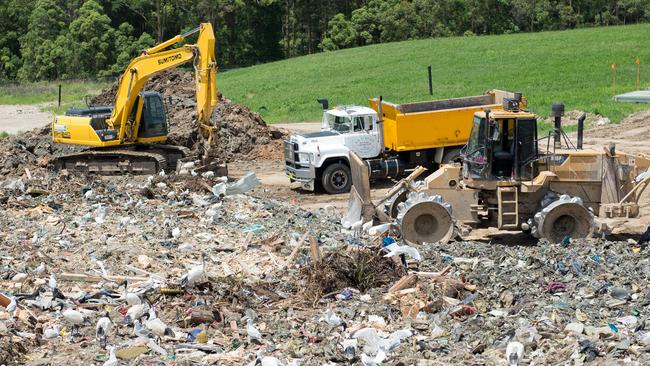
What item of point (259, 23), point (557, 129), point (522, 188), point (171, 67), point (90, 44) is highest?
point (259, 23)

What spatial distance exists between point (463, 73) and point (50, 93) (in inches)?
997

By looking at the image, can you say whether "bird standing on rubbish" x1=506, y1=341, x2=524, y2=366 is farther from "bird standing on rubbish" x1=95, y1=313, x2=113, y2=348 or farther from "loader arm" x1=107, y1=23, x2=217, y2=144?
"loader arm" x1=107, y1=23, x2=217, y2=144

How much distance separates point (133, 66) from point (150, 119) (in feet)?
5.25

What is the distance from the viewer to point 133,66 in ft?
87.4

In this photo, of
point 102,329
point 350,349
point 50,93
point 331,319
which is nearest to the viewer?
point 350,349

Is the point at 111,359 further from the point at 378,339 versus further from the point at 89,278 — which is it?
the point at 89,278

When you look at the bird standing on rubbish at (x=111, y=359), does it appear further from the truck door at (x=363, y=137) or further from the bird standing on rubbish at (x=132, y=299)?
the truck door at (x=363, y=137)

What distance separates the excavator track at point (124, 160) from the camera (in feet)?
87.7

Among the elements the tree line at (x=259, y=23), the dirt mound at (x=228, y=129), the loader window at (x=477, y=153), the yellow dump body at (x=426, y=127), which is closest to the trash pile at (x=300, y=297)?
the loader window at (x=477, y=153)

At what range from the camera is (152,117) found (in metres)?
27.5

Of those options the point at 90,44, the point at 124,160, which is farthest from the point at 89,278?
the point at 90,44

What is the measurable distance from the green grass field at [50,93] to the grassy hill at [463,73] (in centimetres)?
837

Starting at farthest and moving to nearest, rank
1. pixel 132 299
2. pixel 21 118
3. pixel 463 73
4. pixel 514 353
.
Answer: pixel 463 73, pixel 21 118, pixel 132 299, pixel 514 353

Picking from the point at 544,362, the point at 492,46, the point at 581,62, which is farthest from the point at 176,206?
the point at 492,46
